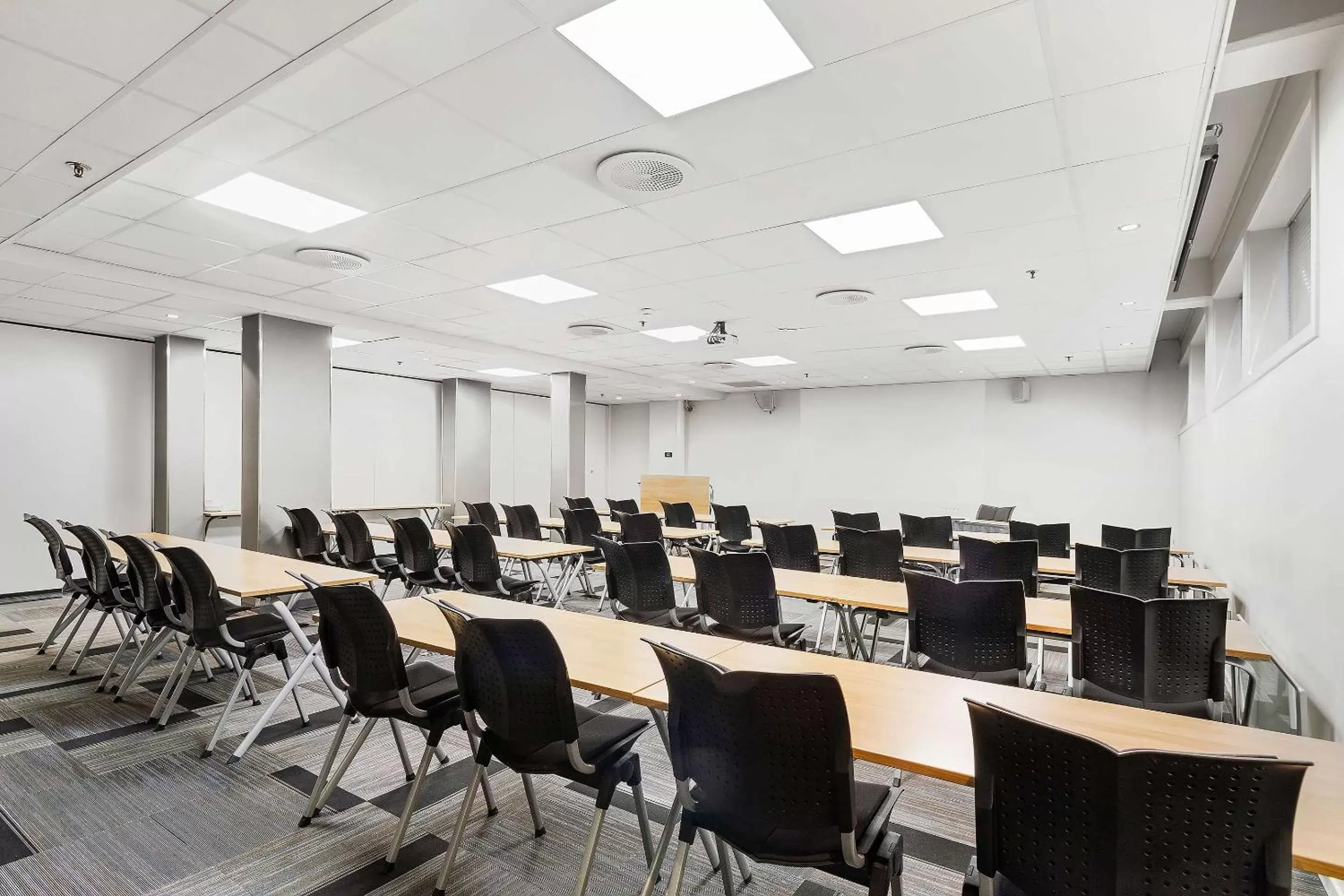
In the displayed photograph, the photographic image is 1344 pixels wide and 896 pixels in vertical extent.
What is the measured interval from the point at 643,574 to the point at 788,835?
2731 millimetres

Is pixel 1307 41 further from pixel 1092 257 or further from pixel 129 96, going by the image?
pixel 129 96

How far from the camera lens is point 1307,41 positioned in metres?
2.69

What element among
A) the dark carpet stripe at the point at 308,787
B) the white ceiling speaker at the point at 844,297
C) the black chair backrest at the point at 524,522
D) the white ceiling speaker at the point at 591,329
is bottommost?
the dark carpet stripe at the point at 308,787

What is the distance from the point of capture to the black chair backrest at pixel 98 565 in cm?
450

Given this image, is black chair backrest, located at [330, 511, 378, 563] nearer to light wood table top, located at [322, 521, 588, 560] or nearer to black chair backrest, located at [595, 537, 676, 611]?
light wood table top, located at [322, 521, 588, 560]

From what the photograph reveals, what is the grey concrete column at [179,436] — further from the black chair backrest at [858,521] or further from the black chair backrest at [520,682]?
the black chair backrest at [520,682]

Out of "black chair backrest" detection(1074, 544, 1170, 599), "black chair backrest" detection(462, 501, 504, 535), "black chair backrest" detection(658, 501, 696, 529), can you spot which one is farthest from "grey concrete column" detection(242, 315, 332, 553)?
"black chair backrest" detection(1074, 544, 1170, 599)

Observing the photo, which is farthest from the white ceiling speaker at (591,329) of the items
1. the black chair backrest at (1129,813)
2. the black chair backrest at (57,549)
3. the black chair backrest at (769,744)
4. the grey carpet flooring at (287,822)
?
the black chair backrest at (1129,813)

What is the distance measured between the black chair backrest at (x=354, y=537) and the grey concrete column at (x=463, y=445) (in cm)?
559

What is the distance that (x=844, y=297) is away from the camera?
5.93 meters

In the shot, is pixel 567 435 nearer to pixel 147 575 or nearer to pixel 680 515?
pixel 680 515

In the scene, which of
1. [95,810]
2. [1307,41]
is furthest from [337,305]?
[1307,41]

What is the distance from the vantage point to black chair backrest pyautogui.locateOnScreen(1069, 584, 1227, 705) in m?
2.61

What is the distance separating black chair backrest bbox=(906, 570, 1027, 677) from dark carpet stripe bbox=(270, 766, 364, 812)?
103 inches
